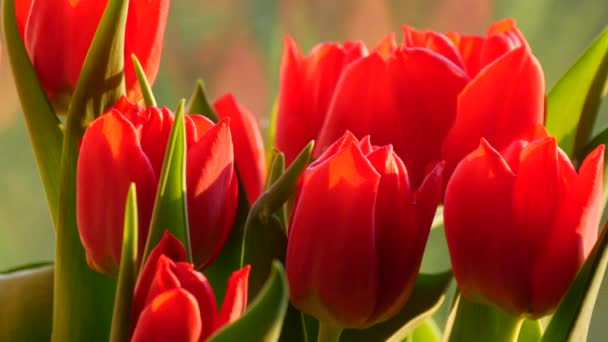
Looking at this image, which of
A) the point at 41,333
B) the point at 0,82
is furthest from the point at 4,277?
the point at 0,82

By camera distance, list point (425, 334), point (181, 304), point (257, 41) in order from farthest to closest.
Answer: point (257, 41) < point (425, 334) < point (181, 304)

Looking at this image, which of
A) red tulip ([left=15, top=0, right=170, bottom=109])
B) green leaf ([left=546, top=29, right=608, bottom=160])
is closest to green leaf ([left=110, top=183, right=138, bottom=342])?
red tulip ([left=15, top=0, right=170, bottom=109])

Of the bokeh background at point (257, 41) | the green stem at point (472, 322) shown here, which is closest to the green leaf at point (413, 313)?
the green stem at point (472, 322)

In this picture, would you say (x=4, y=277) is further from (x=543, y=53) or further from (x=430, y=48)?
(x=543, y=53)

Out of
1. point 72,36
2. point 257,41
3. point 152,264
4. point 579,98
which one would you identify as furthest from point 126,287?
point 257,41

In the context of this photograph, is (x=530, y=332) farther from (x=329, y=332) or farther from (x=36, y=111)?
(x=36, y=111)

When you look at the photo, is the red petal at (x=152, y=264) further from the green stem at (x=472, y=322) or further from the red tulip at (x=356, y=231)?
the green stem at (x=472, y=322)
